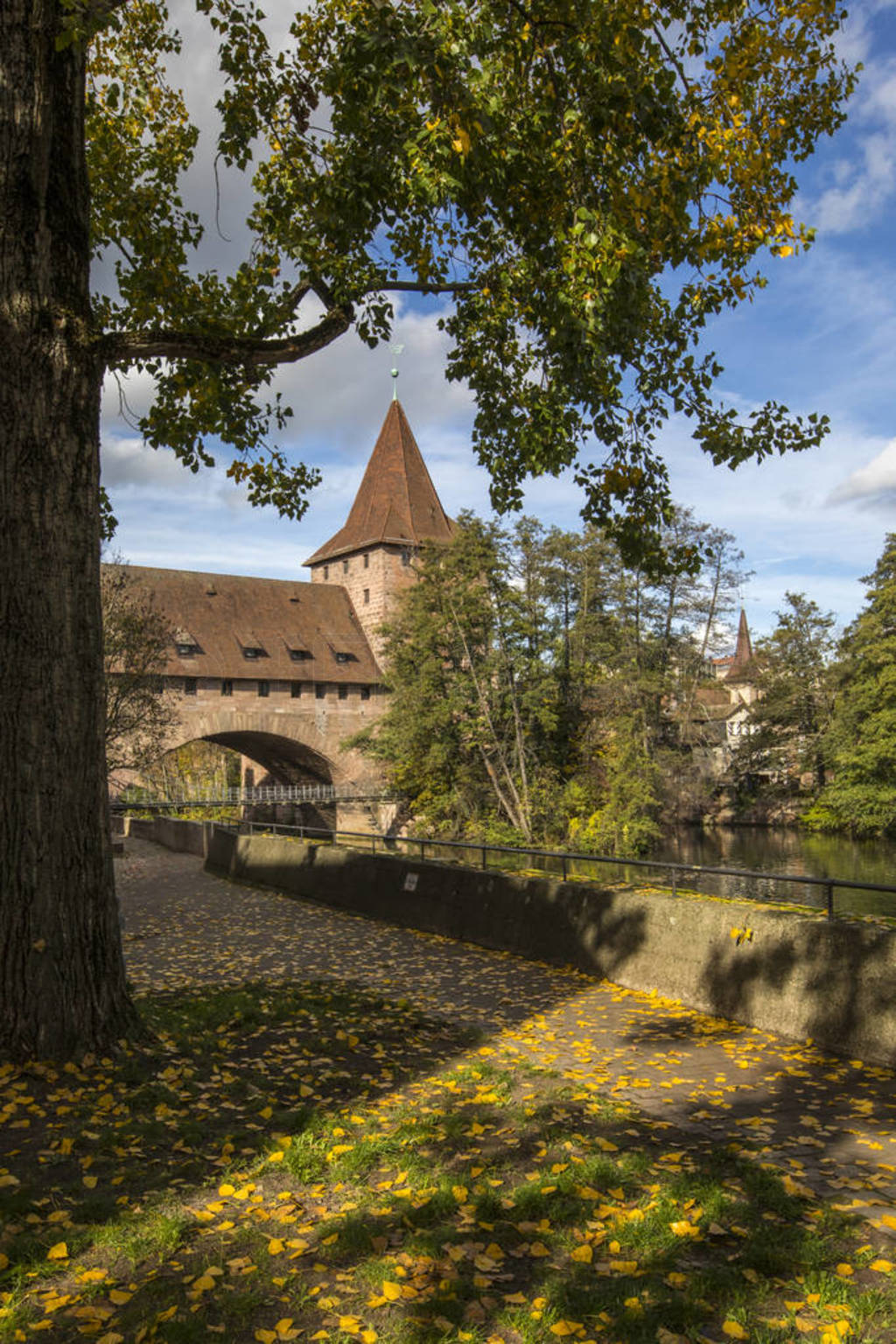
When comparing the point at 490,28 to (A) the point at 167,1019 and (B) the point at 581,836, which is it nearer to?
(A) the point at 167,1019

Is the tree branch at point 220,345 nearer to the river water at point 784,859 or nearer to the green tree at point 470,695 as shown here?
the river water at point 784,859

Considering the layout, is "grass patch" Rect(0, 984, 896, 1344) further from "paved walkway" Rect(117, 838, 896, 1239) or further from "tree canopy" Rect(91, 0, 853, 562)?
"tree canopy" Rect(91, 0, 853, 562)

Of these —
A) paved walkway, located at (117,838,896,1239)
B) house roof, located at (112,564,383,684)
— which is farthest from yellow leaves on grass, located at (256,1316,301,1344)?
house roof, located at (112,564,383,684)

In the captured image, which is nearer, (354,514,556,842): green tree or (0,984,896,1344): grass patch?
(0,984,896,1344): grass patch

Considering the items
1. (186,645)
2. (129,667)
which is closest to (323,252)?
(129,667)

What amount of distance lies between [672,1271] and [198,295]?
353 inches

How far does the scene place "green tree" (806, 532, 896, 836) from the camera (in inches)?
1574

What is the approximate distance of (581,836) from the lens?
127 feet

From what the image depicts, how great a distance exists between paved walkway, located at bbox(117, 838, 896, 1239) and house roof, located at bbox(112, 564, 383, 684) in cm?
3890

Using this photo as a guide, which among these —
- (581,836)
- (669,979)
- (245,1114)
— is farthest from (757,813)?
(245,1114)

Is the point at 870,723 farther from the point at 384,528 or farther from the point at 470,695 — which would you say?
the point at 384,528

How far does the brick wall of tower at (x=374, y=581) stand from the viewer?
185 feet

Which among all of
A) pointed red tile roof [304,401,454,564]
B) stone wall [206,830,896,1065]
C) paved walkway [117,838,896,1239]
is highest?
pointed red tile roof [304,401,454,564]

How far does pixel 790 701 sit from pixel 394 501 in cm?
2517
